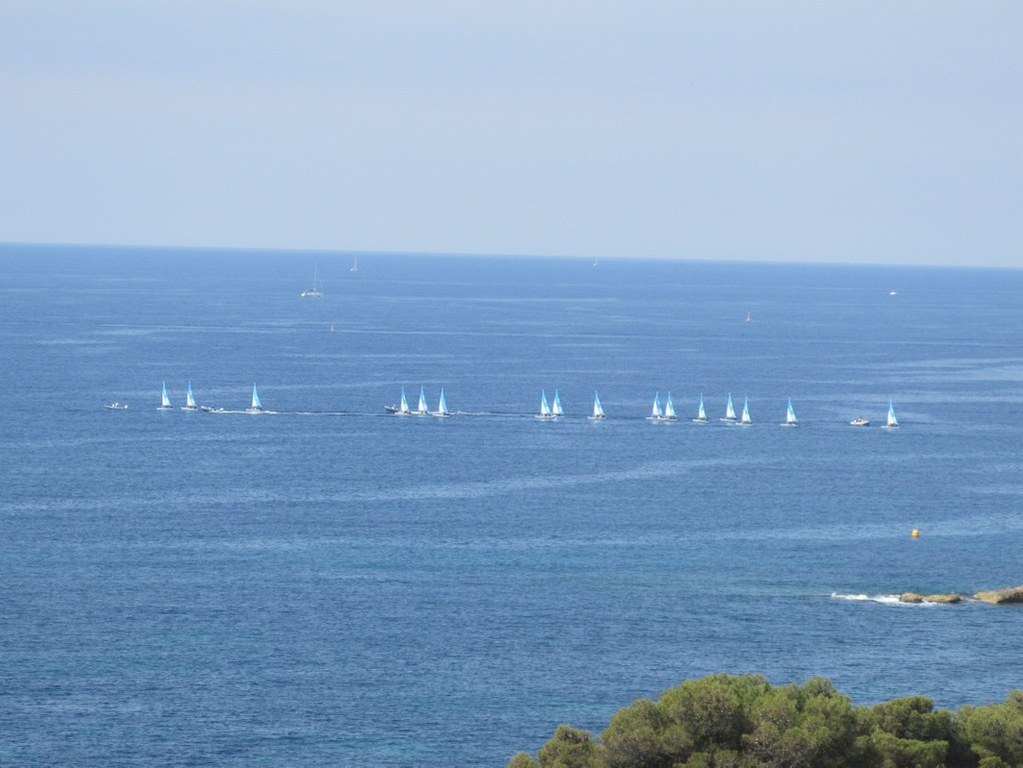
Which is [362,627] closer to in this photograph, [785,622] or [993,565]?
[785,622]

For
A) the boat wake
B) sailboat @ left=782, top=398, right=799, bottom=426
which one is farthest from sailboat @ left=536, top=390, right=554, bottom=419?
the boat wake

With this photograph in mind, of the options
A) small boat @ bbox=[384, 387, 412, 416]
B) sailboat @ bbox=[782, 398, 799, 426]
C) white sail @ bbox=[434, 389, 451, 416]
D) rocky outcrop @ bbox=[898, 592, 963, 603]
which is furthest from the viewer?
small boat @ bbox=[384, 387, 412, 416]

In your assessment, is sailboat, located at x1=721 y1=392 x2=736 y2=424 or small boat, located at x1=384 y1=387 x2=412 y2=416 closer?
small boat, located at x1=384 y1=387 x2=412 y2=416

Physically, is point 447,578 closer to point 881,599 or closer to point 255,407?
point 881,599

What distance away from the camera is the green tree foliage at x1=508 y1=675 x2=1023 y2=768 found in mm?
58438

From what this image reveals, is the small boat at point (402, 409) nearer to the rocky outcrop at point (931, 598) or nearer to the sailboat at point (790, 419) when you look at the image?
the sailboat at point (790, 419)

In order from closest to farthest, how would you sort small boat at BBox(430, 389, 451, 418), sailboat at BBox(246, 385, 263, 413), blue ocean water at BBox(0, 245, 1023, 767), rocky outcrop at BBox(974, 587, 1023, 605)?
blue ocean water at BBox(0, 245, 1023, 767)
rocky outcrop at BBox(974, 587, 1023, 605)
sailboat at BBox(246, 385, 263, 413)
small boat at BBox(430, 389, 451, 418)

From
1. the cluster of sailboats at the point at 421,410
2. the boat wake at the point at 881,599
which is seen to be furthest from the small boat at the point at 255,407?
the boat wake at the point at 881,599

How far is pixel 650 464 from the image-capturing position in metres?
160

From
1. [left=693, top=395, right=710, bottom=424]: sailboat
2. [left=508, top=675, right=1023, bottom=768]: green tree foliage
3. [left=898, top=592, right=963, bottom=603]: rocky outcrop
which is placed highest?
[left=508, top=675, right=1023, bottom=768]: green tree foliage

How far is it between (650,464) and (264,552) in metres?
53.1

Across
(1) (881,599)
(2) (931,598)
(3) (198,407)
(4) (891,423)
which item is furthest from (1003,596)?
(3) (198,407)

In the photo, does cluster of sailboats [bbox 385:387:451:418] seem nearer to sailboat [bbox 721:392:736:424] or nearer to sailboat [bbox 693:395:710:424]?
sailboat [bbox 693:395:710:424]

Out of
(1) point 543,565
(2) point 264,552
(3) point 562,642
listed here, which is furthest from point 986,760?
(2) point 264,552
